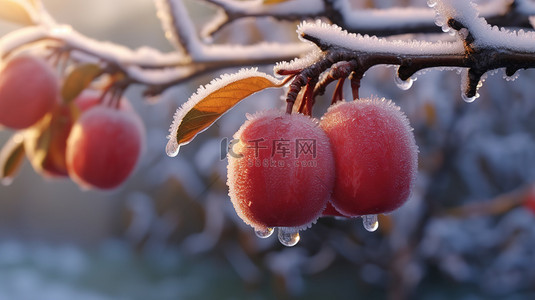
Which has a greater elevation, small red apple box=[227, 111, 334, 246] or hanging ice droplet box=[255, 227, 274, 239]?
small red apple box=[227, 111, 334, 246]

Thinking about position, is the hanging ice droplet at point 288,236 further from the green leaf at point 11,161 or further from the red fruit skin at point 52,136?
the green leaf at point 11,161

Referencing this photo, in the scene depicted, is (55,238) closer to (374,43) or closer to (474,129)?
(474,129)

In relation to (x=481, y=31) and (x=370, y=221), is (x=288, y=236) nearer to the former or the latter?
(x=370, y=221)

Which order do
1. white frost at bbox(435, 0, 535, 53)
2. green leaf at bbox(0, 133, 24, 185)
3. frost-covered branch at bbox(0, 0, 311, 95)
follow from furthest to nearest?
green leaf at bbox(0, 133, 24, 185) → frost-covered branch at bbox(0, 0, 311, 95) → white frost at bbox(435, 0, 535, 53)

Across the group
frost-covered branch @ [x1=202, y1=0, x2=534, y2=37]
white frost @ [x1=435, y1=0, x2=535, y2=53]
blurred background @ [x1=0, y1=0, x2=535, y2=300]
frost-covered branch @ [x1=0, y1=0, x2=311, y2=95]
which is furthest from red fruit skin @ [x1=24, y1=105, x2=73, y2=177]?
blurred background @ [x1=0, y1=0, x2=535, y2=300]

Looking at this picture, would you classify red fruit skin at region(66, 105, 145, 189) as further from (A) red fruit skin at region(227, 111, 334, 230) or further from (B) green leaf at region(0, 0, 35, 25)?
(A) red fruit skin at region(227, 111, 334, 230)

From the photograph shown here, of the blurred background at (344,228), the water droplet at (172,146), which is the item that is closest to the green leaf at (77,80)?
the water droplet at (172,146)

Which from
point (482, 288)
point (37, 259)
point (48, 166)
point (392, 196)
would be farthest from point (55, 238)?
point (392, 196)
